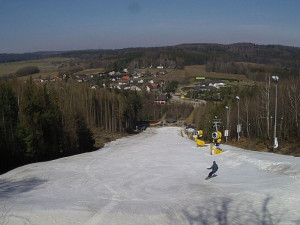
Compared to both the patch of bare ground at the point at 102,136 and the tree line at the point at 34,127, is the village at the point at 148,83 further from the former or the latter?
the tree line at the point at 34,127

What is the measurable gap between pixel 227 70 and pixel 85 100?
3748 inches

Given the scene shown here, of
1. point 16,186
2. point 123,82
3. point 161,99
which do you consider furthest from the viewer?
point 123,82

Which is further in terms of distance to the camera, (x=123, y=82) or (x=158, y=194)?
(x=123, y=82)

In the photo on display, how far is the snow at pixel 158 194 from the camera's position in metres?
8.62

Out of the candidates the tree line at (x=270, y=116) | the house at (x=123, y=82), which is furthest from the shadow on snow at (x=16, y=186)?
the house at (x=123, y=82)

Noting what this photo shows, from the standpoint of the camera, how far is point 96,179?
597 inches

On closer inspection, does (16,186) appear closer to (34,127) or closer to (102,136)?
(34,127)

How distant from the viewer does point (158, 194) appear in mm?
11719

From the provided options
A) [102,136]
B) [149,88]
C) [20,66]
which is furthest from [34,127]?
[20,66]

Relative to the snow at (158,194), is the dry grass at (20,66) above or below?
above

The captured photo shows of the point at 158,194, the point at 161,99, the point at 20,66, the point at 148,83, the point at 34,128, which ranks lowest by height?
the point at 161,99

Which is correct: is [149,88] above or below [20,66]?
below

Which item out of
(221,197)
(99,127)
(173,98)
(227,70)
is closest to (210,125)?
(99,127)

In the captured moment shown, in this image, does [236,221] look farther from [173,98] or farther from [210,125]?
[173,98]
